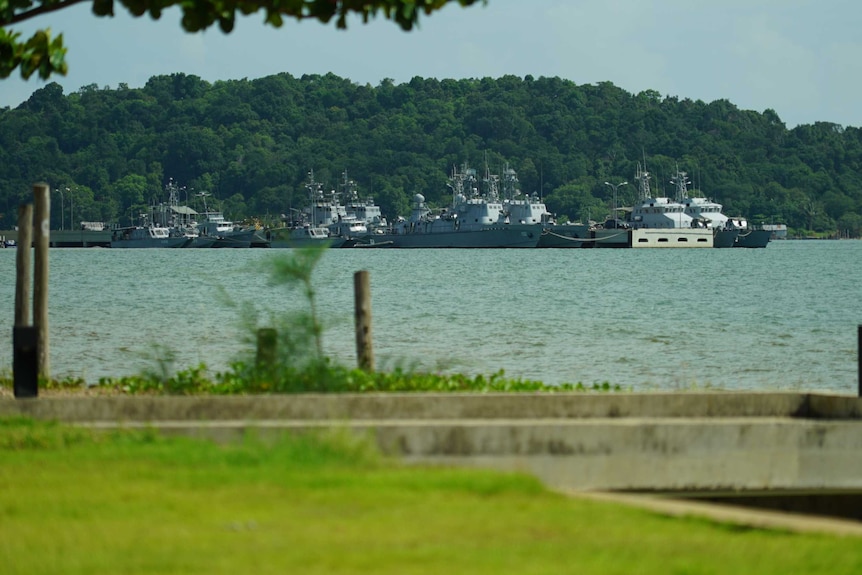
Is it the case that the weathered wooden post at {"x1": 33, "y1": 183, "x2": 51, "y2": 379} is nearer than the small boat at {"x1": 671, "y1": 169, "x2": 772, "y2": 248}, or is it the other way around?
the weathered wooden post at {"x1": 33, "y1": 183, "x2": 51, "y2": 379}

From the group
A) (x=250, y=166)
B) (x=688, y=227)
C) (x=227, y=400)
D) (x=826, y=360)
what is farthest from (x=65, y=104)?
(x=227, y=400)

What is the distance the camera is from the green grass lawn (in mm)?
5027

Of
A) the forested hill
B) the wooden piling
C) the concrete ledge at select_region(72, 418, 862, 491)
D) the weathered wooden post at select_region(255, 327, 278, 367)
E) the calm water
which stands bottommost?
the calm water

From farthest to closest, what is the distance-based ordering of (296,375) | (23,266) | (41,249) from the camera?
1. (23,266)
2. (41,249)
3. (296,375)

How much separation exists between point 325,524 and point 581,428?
2875 millimetres

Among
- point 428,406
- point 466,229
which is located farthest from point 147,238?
point 428,406

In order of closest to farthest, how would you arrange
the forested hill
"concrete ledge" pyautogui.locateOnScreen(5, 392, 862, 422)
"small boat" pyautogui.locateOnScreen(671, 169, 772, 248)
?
"concrete ledge" pyautogui.locateOnScreen(5, 392, 862, 422), "small boat" pyautogui.locateOnScreen(671, 169, 772, 248), the forested hill

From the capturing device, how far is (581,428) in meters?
8.20

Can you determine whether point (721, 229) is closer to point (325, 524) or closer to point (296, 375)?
point (296, 375)

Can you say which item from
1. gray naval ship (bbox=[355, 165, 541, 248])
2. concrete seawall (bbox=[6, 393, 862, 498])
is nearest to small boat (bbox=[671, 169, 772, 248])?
gray naval ship (bbox=[355, 165, 541, 248])

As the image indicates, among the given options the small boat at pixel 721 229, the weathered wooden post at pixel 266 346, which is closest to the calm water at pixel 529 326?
→ the weathered wooden post at pixel 266 346

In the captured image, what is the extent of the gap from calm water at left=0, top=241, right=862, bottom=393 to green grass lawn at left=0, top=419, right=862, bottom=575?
20.0 ft

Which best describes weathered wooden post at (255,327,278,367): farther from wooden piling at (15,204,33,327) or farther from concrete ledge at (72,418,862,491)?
concrete ledge at (72,418,862,491)

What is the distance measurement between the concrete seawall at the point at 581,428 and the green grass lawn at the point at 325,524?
69 centimetres
